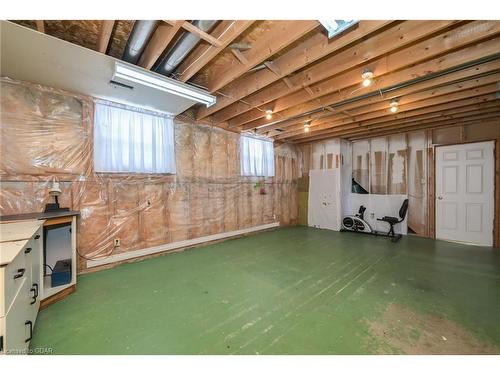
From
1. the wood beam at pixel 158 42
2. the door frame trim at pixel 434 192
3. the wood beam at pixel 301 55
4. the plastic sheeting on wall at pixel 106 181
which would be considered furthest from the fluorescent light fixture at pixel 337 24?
the door frame trim at pixel 434 192

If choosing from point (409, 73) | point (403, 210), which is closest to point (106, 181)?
point (409, 73)

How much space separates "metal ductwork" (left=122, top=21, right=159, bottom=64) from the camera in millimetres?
1764

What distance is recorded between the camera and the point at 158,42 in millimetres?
1981

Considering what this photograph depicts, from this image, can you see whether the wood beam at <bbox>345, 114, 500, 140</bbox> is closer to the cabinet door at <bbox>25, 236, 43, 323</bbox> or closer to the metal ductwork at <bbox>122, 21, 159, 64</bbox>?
the metal ductwork at <bbox>122, 21, 159, 64</bbox>

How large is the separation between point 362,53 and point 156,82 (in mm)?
2264

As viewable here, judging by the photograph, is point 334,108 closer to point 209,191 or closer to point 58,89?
point 209,191

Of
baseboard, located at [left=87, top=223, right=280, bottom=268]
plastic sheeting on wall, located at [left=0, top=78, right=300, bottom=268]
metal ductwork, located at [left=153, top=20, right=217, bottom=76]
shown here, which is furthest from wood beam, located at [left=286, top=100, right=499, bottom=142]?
metal ductwork, located at [left=153, top=20, right=217, bottom=76]

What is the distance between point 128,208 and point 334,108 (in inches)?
148

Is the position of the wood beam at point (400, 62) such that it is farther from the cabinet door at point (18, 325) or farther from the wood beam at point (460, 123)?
the cabinet door at point (18, 325)

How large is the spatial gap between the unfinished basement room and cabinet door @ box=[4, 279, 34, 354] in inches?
0.7

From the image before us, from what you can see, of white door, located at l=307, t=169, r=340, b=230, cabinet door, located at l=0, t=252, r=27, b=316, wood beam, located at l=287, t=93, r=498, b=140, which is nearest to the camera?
cabinet door, located at l=0, t=252, r=27, b=316

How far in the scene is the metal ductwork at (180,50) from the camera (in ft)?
5.75

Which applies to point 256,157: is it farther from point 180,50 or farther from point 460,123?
point 460,123

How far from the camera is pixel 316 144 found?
20.0 ft
